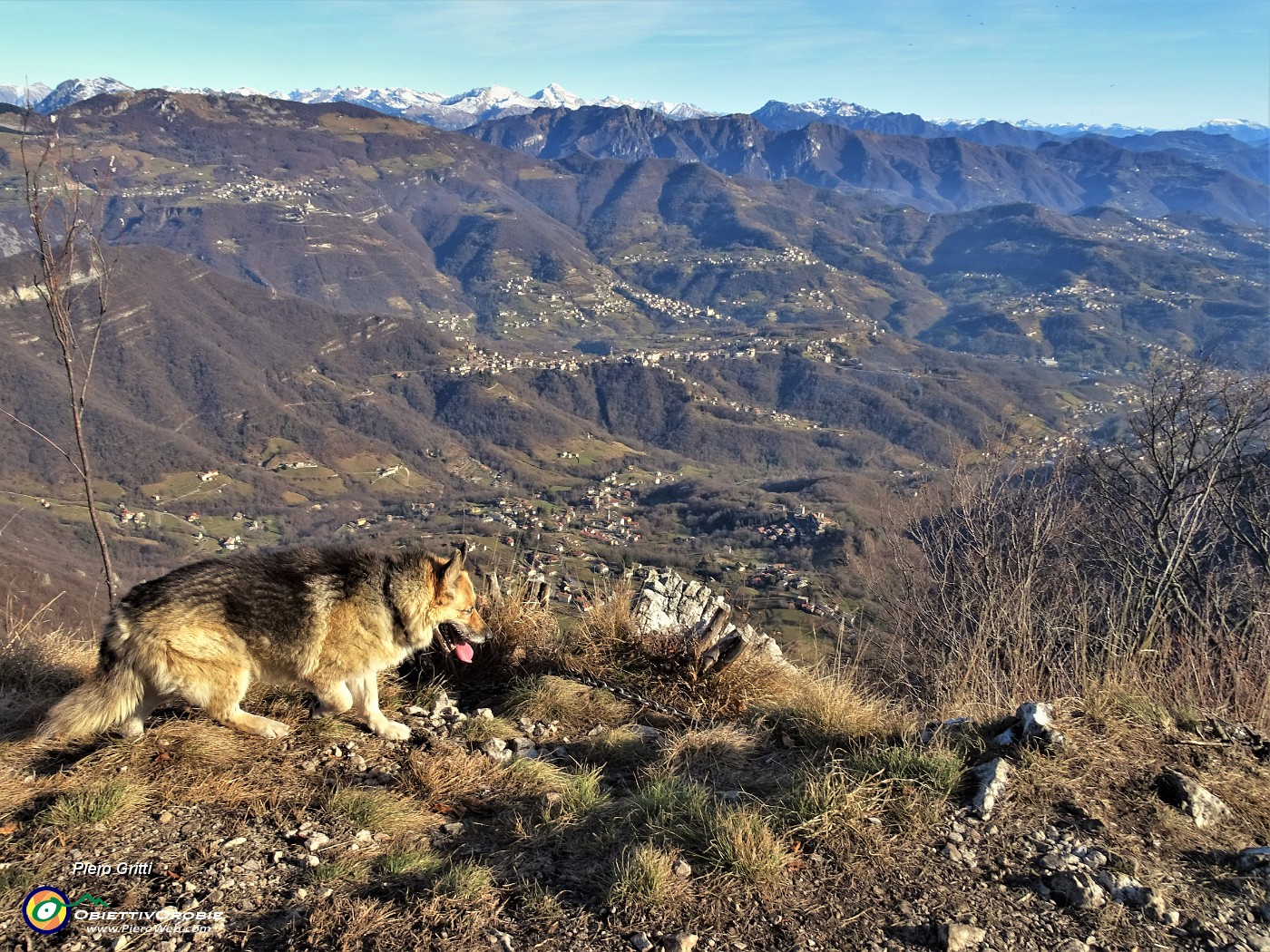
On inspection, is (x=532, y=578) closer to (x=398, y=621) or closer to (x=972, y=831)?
(x=398, y=621)

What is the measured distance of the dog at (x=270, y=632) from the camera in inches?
191

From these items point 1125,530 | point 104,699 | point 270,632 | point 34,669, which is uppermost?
point 270,632

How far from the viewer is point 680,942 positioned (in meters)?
3.49

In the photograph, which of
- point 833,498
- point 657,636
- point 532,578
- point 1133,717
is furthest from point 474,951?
point 833,498

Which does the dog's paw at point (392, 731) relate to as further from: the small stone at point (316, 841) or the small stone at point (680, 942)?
the small stone at point (680, 942)

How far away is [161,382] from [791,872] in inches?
8211

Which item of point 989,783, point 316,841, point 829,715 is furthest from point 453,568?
point 989,783

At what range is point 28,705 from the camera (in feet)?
18.4

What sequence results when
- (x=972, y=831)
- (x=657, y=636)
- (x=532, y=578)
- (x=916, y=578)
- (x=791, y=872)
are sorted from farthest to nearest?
(x=916, y=578) < (x=532, y=578) < (x=657, y=636) < (x=972, y=831) < (x=791, y=872)

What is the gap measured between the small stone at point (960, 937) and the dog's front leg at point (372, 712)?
370cm

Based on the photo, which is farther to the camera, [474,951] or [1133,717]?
[1133,717]

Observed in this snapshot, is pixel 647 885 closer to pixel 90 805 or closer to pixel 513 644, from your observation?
pixel 90 805

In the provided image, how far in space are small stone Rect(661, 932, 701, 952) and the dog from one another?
2.76m

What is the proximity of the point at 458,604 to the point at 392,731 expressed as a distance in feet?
3.35
